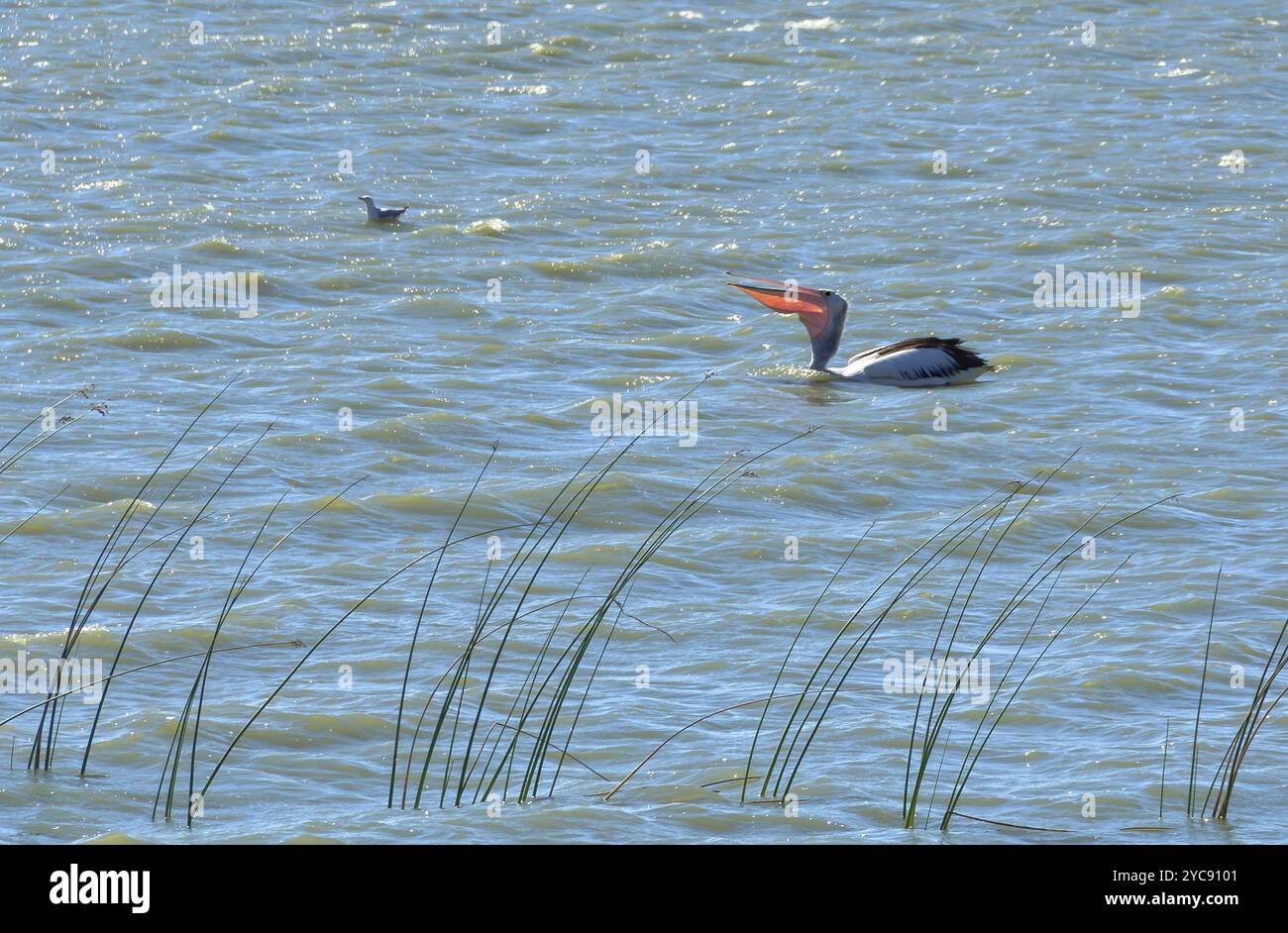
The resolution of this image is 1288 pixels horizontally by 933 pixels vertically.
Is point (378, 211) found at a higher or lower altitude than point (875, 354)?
higher

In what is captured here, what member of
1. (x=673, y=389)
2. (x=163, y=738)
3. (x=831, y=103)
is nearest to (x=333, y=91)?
(x=831, y=103)

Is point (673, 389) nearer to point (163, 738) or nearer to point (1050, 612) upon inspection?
point (1050, 612)

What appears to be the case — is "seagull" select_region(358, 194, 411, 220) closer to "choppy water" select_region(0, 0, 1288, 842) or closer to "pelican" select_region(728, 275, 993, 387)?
"choppy water" select_region(0, 0, 1288, 842)

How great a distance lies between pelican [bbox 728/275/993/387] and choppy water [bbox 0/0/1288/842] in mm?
174

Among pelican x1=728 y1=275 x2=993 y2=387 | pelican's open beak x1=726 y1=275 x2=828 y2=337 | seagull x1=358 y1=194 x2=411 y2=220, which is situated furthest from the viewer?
seagull x1=358 y1=194 x2=411 y2=220

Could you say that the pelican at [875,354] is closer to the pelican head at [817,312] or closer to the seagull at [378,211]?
the pelican head at [817,312]

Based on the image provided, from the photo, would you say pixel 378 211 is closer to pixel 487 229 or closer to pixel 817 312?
pixel 487 229

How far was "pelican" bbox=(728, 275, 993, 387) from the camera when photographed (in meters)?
12.1

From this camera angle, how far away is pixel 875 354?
493 inches

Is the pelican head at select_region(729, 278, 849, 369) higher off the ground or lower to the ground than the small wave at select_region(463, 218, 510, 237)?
lower

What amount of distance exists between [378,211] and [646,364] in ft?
12.5

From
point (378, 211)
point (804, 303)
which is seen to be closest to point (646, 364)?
point (804, 303)

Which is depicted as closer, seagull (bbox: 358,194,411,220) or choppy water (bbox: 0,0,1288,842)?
choppy water (bbox: 0,0,1288,842)

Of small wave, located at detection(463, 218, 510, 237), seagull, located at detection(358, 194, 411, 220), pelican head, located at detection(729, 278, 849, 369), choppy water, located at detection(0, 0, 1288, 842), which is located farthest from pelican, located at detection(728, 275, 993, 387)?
seagull, located at detection(358, 194, 411, 220)
